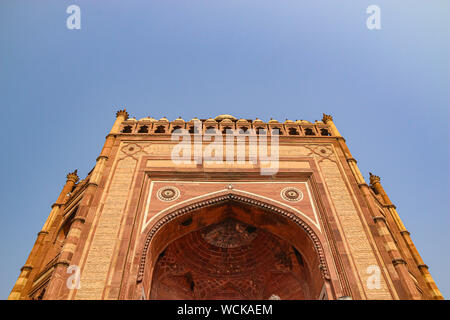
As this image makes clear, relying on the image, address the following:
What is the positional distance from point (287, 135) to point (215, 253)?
4457 mm

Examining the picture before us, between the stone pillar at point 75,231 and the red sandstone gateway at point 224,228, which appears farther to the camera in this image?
the red sandstone gateway at point 224,228

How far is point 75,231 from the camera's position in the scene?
919cm

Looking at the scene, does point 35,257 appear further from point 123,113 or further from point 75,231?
point 123,113

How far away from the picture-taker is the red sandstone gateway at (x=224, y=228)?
28.6 feet

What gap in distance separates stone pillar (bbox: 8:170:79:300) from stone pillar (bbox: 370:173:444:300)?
9422 millimetres

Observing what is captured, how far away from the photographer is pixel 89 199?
10.1m

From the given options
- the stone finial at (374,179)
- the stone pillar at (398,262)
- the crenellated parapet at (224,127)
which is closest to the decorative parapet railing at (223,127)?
the crenellated parapet at (224,127)

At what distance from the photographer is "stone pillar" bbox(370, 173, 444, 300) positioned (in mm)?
9086

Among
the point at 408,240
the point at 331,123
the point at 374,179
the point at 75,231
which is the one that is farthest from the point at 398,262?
the point at 75,231

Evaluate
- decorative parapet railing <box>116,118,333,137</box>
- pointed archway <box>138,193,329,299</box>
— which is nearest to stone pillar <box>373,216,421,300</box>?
pointed archway <box>138,193,329,299</box>

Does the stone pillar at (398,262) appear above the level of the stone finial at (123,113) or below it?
below

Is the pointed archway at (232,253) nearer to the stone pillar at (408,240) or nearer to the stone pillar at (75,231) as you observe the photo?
the stone pillar at (75,231)

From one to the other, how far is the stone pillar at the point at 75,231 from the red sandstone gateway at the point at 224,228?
1.1 inches
